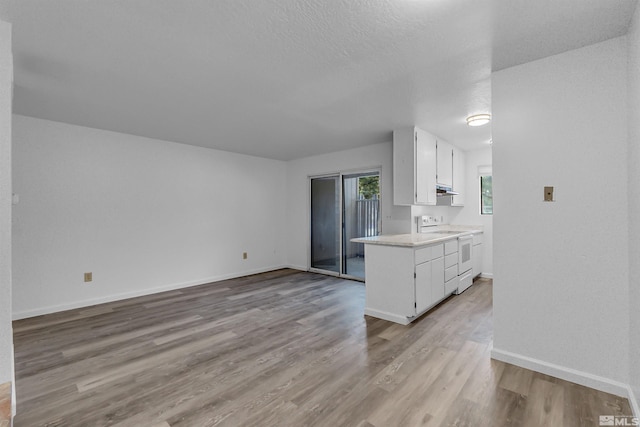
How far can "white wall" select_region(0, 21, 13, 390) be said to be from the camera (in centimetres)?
173

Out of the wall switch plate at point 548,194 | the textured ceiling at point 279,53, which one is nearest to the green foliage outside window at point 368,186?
the textured ceiling at point 279,53

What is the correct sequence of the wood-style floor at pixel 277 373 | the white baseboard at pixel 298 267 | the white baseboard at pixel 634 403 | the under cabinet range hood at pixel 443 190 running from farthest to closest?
the white baseboard at pixel 298 267, the under cabinet range hood at pixel 443 190, the wood-style floor at pixel 277 373, the white baseboard at pixel 634 403

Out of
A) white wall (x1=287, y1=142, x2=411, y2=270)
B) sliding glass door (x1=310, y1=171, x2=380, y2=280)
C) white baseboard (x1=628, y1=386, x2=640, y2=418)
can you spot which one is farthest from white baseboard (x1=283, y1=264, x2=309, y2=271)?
white baseboard (x1=628, y1=386, x2=640, y2=418)

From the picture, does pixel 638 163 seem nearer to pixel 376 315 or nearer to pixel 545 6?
pixel 545 6

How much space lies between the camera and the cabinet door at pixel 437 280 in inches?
140

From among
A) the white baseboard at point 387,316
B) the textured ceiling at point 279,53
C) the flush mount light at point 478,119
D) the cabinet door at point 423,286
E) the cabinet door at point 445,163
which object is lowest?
the white baseboard at point 387,316

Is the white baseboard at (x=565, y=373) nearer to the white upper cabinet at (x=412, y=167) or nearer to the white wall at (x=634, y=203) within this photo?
the white wall at (x=634, y=203)

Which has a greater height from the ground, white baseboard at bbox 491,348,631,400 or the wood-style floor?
white baseboard at bbox 491,348,631,400

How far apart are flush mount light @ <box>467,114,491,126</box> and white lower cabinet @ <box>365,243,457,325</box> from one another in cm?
160

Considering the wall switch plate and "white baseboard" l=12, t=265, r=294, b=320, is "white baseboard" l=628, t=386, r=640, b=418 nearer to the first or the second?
the wall switch plate

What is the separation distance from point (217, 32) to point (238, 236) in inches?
162

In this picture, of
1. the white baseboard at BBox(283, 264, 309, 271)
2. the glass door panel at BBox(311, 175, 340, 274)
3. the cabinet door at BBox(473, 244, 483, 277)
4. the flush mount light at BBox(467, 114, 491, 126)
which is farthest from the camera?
the white baseboard at BBox(283, 264, 309, 271)

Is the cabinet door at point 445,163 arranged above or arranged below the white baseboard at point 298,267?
above

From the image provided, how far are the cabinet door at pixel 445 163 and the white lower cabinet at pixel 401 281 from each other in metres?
1.43
